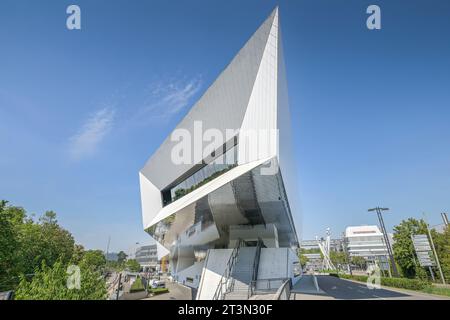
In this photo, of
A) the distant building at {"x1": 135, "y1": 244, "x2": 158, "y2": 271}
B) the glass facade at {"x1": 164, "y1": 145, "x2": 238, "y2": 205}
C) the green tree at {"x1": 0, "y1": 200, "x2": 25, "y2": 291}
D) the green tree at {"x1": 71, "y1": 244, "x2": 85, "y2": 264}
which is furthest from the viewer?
the distant building at {"x1": 135, "y1": 244, "x2": 158, "y2": 271}

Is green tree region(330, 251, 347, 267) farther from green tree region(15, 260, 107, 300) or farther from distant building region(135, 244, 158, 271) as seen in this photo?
green tree region(15, 260, 107, 300)

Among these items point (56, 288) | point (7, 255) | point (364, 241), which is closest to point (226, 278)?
point (56, 288)

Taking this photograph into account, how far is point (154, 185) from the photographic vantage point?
94.0 ft

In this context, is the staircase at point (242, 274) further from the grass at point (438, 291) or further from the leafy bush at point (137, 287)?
the leafy bush at point (137, 287)

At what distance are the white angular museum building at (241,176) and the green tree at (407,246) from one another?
20.6m

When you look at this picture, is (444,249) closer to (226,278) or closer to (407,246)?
(407,246)

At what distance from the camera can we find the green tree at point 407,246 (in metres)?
27.7

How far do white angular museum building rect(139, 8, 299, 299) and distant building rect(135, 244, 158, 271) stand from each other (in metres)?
86.6


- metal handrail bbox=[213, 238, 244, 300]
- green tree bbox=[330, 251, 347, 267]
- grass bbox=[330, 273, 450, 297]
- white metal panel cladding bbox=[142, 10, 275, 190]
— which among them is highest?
white metal panel cladding bbox=[142, 10, 275, 190]

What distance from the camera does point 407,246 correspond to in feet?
93.2

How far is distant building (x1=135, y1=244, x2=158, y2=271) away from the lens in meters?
97.4

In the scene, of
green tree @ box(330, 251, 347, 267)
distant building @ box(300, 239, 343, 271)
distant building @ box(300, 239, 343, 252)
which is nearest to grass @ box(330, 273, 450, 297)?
green tree @ box(330, 251, 347, 267)

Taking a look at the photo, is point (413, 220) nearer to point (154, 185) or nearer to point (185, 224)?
point (185, 224)
